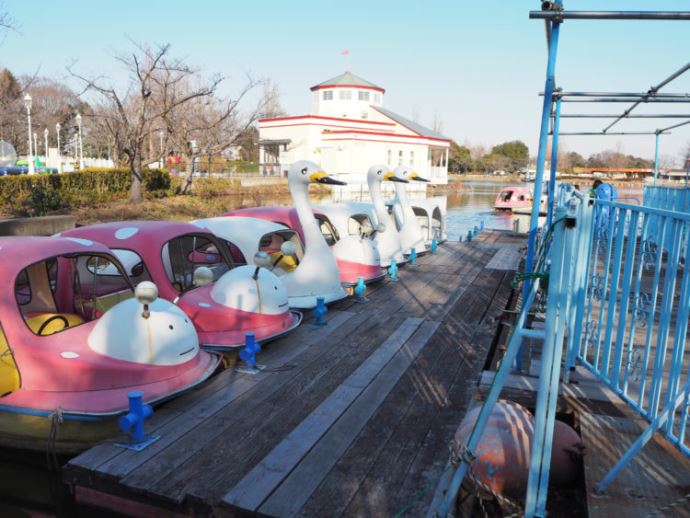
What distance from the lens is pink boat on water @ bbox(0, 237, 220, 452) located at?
4.39 meters

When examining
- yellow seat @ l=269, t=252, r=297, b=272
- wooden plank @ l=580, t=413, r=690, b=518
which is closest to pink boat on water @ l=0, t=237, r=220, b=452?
wooden plank @ l=580, t=413, r=690, b=518

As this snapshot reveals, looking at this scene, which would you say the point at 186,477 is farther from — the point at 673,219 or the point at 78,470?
the point at 673,219

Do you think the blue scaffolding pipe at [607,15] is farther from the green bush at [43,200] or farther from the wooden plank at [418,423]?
the green bush at [43,200]

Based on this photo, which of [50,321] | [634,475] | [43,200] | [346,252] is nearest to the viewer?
[634,475]

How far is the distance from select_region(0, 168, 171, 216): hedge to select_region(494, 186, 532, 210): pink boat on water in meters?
18.3

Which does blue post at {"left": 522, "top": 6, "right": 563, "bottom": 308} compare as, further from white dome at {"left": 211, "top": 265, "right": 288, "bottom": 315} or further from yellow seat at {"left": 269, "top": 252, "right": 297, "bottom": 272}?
yellow seat at {"left": 269, "top": 252, "right": 297, "bottom": 272}

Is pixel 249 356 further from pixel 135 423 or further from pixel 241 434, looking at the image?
pixel 135 423

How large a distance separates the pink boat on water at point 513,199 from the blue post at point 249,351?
92.2 ft

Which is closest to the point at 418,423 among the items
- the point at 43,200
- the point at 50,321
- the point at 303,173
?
the point at 50,321

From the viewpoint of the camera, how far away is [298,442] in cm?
423

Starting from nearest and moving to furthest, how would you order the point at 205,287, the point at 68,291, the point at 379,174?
the point at 68,291, the point at 205,287, the point at 379,174

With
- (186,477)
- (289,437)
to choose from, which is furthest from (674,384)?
(186,477)

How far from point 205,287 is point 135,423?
8.43 feet

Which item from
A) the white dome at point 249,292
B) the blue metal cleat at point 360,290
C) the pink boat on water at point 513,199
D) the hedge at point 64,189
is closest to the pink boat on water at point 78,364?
the white dome at point 249,292
